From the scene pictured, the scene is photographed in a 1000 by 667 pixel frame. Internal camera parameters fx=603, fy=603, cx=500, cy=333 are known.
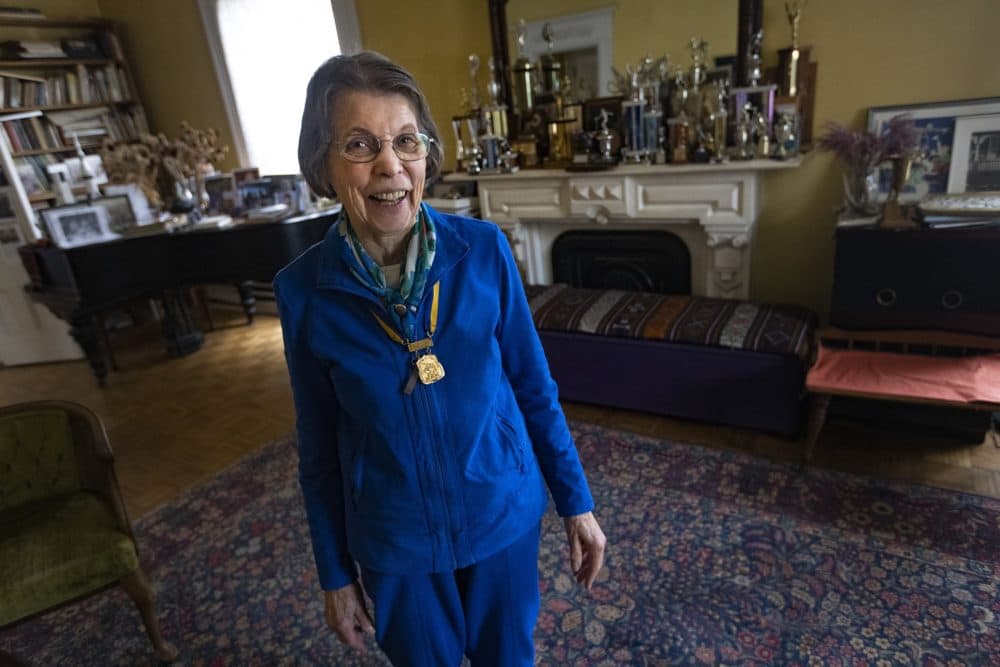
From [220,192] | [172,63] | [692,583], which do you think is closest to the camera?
[692,583]

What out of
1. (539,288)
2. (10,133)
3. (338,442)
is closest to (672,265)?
(539,288)

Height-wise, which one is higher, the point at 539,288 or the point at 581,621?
the point at 539,288

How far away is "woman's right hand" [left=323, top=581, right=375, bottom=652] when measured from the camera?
3.20 ft

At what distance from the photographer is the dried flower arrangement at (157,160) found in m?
3.63

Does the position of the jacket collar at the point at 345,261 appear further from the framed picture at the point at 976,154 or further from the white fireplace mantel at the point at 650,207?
the framed picture at the point at 976,154

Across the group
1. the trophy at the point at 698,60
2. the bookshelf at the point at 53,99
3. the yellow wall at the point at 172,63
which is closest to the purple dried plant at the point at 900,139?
the trophy at the point at 698,60

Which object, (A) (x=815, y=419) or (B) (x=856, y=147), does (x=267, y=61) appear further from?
(A) (x=815, y=419)

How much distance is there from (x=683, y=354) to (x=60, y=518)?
7.05 ft

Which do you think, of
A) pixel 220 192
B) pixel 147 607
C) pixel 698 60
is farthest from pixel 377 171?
pixel 220 192

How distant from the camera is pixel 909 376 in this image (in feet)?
6.57

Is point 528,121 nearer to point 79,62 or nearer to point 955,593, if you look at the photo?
point 955,593

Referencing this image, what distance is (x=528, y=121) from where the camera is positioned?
3.15 m

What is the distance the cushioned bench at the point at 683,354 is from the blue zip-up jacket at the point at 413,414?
5.36 feet

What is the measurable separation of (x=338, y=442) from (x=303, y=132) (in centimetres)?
46
